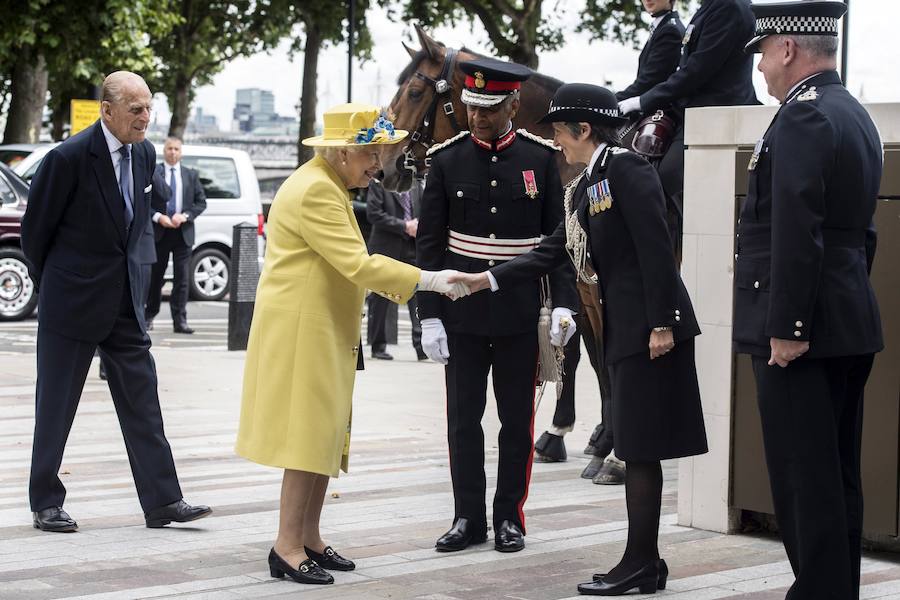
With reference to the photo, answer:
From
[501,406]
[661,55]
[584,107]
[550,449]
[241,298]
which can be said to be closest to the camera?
[584,107]

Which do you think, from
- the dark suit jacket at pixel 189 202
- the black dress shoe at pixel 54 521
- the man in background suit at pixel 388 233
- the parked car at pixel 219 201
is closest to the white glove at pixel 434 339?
the black dress shoe at pixel 54 521

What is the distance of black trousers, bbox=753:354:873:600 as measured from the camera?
4805mm

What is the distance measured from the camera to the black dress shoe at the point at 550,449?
862cm

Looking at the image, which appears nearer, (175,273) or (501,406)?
(501,406)

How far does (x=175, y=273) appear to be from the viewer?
16438mm

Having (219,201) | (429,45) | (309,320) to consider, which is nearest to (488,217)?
(309,320)

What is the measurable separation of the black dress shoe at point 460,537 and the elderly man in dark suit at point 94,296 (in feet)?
3.78

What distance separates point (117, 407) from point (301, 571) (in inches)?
59.9

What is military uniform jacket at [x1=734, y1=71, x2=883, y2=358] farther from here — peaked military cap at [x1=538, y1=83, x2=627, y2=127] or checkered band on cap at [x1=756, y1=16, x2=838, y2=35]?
peaked military cap at [x1=538, y1=83, x2=627, y2=127]

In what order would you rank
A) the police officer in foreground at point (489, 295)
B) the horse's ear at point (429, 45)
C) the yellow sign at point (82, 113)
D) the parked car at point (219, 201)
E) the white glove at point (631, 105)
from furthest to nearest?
the yellow sign at point (82, 113), the parked car at point (219, 201), the horse's ear at point (429, 45), the white glove at point (631, 105), the police officer in foreground at point (489, 295)

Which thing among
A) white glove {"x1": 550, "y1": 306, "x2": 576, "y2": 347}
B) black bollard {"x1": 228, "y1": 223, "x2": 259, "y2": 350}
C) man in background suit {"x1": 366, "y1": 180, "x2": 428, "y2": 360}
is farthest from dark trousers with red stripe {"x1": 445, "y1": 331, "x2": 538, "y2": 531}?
black bollard {"x1": 228, "y1": 223, "x2": 259, "y2": 350}

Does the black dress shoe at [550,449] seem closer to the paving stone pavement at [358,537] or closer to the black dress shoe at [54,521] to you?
the paving stone pavement at [358,537]

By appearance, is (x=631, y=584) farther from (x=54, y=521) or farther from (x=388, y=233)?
(x=388, y=233)

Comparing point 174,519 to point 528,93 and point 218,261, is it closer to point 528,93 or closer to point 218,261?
point 528,93
